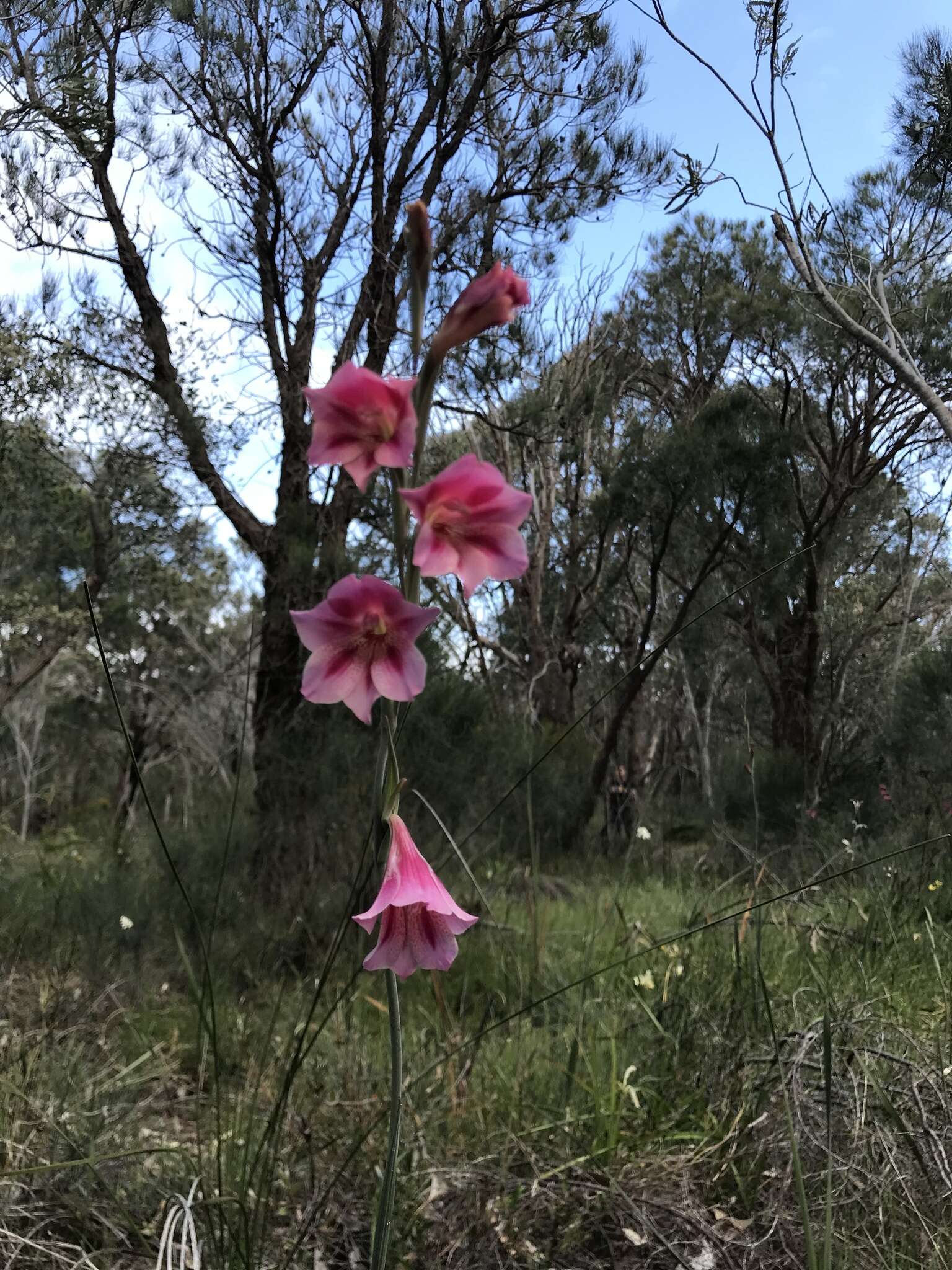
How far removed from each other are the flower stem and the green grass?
0.66ft

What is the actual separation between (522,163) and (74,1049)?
16.3 ft

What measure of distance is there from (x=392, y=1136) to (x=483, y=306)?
2.36 feet

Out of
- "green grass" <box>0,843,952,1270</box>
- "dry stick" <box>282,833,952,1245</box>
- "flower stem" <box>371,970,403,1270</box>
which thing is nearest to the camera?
"flower stem" <box>371,970,403,1270</box>

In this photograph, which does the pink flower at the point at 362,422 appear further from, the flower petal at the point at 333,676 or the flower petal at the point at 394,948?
the flower petal at the point at 394,948

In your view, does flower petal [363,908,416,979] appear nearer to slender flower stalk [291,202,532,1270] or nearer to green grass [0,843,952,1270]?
slender flower stalk [291,202,532,1270]

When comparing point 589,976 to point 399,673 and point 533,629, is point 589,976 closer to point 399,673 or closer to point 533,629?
point 399,673

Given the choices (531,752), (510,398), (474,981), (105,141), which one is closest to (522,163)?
(510,398)

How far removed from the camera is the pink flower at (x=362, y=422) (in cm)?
75

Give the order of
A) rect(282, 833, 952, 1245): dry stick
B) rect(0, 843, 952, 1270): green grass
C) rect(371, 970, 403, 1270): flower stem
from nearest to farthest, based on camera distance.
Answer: rect(371, 970, 403, 1270): flower stem, rect(282, 833, 952, 1245): dry stick, rect(0, 843, 952, 1270): green grass

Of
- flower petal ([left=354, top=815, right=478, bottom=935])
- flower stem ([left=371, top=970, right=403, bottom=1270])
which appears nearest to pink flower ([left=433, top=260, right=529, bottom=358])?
flower petal ([left=354, top=815, right=478, bottom=935])

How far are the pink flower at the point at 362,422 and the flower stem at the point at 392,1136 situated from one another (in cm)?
44

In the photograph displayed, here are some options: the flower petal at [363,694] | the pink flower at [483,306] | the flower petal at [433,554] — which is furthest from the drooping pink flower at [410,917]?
the pink flower at [483,306]

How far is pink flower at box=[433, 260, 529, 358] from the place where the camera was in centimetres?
79

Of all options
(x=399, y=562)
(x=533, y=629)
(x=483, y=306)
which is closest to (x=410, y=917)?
(x=399, y=562)
